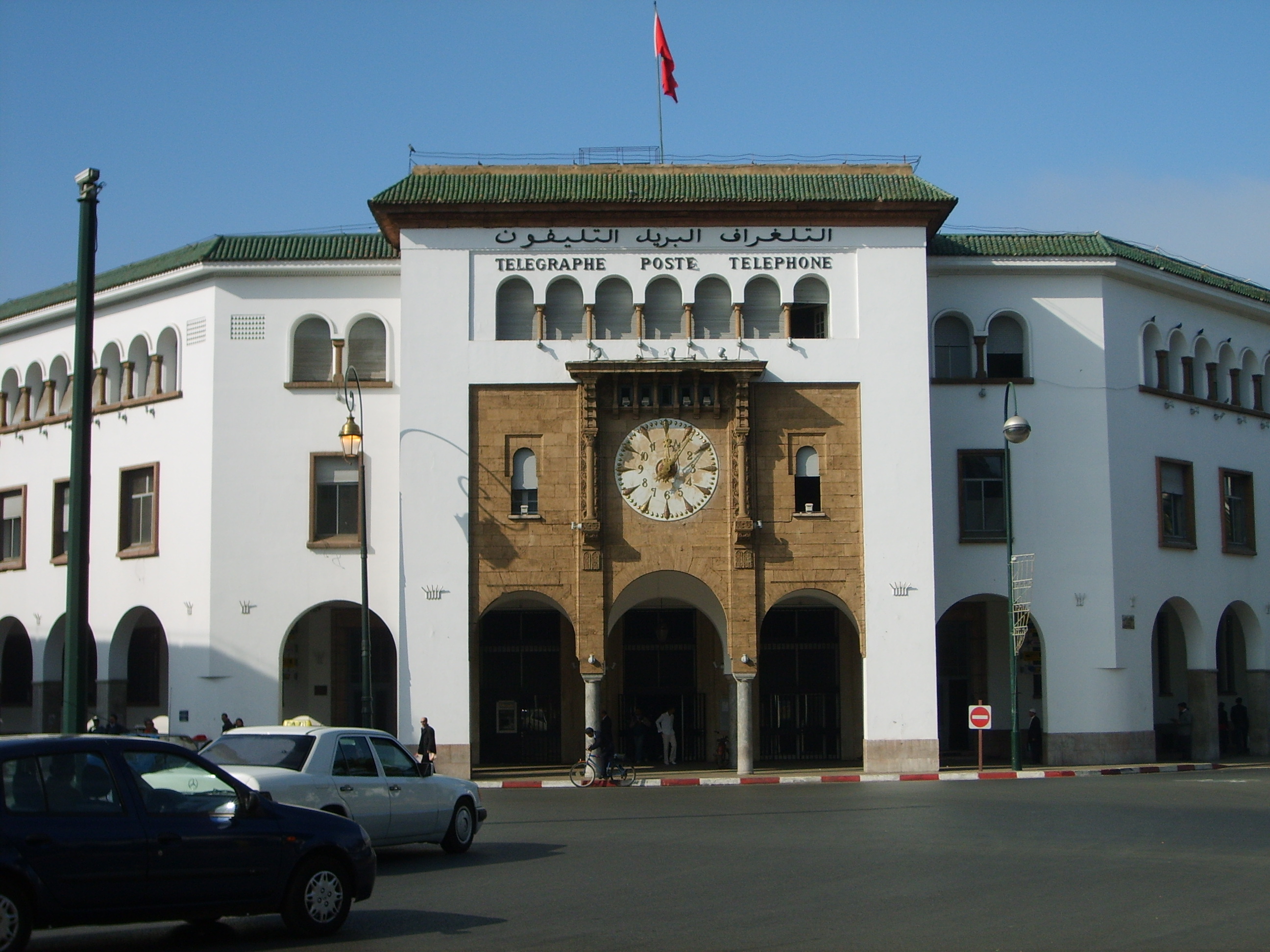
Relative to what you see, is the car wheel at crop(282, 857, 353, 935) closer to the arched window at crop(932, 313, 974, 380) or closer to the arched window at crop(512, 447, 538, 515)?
the arched window at crop(512, 447, 538, 515)

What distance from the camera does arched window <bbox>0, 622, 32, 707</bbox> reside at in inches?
1612

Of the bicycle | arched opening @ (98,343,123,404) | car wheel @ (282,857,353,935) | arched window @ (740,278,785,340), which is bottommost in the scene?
the bicycle

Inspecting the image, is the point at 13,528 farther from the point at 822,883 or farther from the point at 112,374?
the point at 822,883

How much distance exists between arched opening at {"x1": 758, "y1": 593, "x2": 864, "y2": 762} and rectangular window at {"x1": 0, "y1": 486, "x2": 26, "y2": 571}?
1959 centimetres

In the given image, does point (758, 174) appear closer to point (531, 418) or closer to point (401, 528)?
point (531, 418)

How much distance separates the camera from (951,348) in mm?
35344

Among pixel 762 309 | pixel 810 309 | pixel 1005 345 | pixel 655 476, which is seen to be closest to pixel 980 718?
pixel 655 476

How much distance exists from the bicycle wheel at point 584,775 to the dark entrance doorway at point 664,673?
6923 millimetres

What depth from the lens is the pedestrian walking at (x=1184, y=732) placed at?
37.2 m

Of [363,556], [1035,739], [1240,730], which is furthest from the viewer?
[1240,730]

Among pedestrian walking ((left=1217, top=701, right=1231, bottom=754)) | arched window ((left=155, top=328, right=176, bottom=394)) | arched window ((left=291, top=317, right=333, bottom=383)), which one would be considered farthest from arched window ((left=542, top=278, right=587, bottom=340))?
pedestrian walking ((left=1217, top=701, right=1231, bottom=754))

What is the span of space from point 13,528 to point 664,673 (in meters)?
18.0

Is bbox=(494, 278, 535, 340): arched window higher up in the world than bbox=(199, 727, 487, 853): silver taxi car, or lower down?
higher up

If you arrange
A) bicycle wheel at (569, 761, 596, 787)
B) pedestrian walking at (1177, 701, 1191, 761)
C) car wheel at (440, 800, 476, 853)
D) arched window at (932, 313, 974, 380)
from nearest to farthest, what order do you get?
car wheel at (440, 800, 476, 853) < bicycle wheel at (569, 761, 596, 787) < arched window at (932, 313, 974, 380) < pedestrian walking at (1177, 701, 1191, 761)
